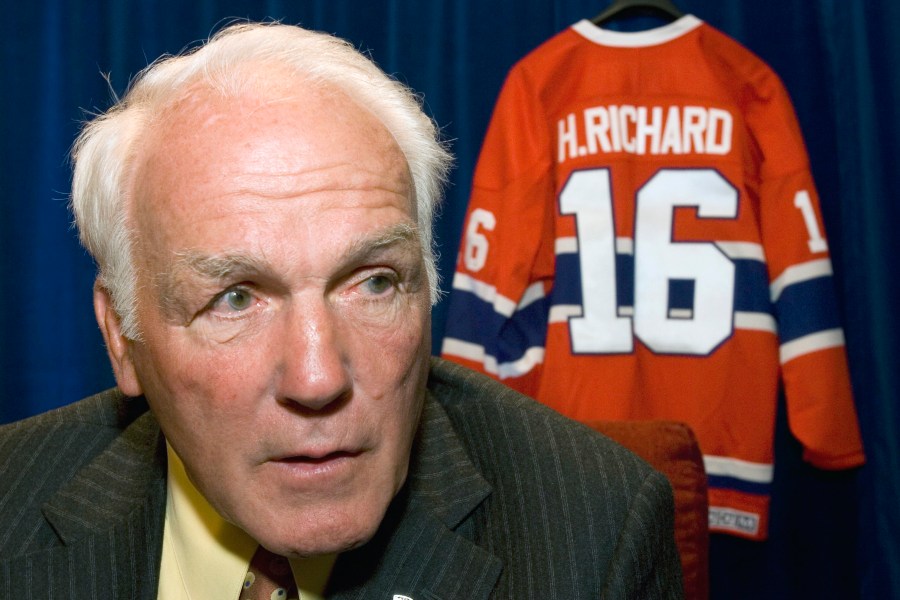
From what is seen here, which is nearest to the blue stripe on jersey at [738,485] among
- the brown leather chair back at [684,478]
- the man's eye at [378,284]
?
the brown leather chair back at [684,478]

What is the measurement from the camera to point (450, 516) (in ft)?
4.56

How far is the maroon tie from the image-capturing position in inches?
51.9

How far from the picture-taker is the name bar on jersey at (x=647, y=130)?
102 inches

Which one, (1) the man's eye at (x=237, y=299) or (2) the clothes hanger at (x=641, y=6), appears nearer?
(1) the man's eye at (x=237, y=299)

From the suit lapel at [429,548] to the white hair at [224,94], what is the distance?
0.29 m

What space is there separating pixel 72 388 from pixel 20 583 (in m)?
1.82

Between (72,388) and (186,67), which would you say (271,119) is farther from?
(72,388)

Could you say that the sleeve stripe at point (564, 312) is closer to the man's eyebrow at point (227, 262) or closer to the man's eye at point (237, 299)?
the man's eyebrow at point (227, 262)

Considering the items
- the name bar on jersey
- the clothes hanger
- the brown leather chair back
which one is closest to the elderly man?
the brown leather chair back

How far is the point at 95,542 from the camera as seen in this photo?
1388 millimetres

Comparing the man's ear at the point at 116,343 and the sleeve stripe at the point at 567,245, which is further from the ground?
the man's ear at the point at 116,343

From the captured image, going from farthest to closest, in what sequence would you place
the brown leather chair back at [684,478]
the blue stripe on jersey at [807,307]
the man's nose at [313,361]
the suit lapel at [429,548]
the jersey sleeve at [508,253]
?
the jersey sleeve at [508,253] → the blue stripe on jersey at [807,307] → the brown leather chair back at [684,478] → the suit lapel at [429,548] → the man's nose at [313,361]

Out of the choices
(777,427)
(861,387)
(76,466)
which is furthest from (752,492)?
(76,466)

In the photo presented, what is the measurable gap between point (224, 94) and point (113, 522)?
0.67m
